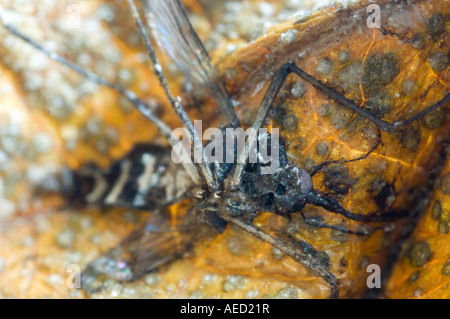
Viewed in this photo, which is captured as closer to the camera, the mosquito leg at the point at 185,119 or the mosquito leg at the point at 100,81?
the mosquito leg at the point at 185,119

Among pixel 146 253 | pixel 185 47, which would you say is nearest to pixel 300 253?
pixel 146 253

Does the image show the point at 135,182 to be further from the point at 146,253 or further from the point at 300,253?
the point at 300,253

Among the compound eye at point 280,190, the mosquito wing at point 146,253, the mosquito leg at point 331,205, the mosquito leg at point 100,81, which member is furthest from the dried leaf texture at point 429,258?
the mosquito leg at point 100,81

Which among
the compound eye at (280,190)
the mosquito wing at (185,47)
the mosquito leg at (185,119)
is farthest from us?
the mosquito wing at (185,47)

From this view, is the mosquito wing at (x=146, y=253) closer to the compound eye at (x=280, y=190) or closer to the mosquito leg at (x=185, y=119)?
the mosquito leg at (x=185, y=119)

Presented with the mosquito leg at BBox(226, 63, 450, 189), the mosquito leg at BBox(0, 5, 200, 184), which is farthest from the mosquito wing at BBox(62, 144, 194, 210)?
the mosquito leg at BBox(226, 63, 450, 189)

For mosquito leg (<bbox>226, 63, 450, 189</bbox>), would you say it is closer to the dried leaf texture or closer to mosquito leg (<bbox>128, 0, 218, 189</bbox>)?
mosquito leg (<bbox>128, 0, 218, 189</bbox>)
